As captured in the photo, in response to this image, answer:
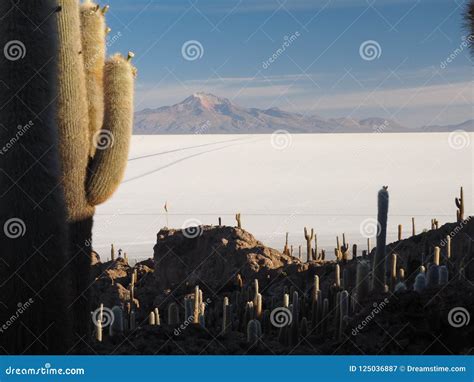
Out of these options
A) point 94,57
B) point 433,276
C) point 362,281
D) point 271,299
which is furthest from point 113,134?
point 433,276

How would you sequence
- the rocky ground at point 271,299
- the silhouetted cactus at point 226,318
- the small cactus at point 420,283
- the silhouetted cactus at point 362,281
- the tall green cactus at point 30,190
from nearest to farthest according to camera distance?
the rocky ground at point 271,299 < the tall green cactus at point 30,190 < the silhouetted cactus at point 226,318 < the small cactus at point 420,283 < the silhouetted cactus at point 362,281

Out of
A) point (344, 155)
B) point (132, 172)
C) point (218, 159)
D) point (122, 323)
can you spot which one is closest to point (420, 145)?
point (344, 155)

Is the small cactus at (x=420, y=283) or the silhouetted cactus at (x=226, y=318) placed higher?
the small cactus at (x=420, y=283)

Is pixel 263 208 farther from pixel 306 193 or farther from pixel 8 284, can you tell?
pixel 8 284

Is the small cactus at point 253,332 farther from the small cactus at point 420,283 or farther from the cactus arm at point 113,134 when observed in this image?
the cactus arm at point 113,134

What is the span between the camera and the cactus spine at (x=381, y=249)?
888 cm

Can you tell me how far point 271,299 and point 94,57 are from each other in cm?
394

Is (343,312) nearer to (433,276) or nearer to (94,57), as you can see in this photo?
(433,276)

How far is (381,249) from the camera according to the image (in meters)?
9.04

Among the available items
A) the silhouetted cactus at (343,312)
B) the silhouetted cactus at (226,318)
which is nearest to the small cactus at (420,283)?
the silhouetted cactus at (343,312)

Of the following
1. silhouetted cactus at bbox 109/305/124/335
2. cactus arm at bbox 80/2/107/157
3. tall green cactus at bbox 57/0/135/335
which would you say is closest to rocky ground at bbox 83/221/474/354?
silhouetted cactus at bbox 109/305/124/335

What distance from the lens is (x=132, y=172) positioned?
47531 mm

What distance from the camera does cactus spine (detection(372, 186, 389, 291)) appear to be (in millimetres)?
8883

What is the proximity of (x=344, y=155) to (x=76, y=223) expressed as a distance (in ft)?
179
